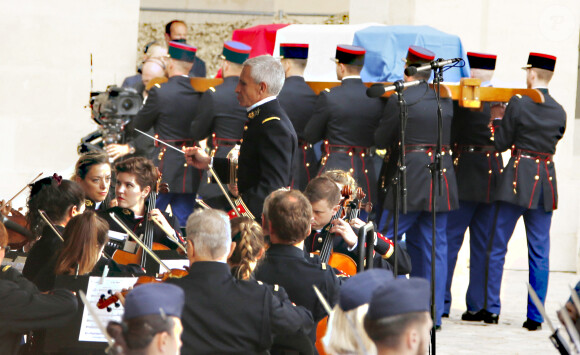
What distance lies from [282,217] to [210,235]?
58 cm

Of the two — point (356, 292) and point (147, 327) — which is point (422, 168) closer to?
point (356, 292)

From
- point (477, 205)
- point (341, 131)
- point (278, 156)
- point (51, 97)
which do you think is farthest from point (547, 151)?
point (51, 97)

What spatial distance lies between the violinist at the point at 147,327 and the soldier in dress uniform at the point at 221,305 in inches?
37.6

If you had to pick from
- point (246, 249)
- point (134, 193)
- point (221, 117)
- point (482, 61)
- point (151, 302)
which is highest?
point (482, 61)

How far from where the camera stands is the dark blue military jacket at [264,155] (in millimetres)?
5426

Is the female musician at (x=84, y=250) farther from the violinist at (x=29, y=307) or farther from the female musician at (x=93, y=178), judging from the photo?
the female musician at (x=93, y=178)

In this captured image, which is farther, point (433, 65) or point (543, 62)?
point (543, 62)

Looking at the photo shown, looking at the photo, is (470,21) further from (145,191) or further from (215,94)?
(145,191)

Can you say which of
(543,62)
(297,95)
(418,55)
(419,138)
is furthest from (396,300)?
(297,95)

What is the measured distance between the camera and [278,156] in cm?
544

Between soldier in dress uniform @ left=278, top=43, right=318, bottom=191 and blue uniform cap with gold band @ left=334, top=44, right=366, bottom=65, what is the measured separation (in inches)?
13.4

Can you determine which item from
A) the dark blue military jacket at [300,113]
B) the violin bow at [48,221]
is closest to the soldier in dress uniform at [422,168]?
the dark blue military jacket at [300,113]

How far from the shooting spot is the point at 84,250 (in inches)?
181

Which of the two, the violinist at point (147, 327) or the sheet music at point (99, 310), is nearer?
the violinist at point (147, 327)
